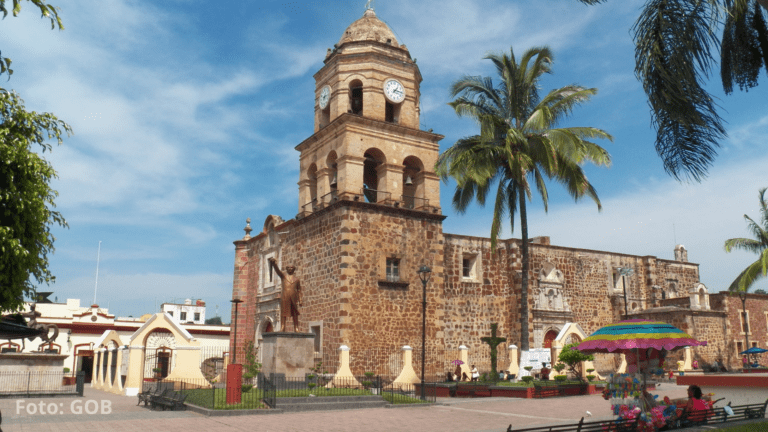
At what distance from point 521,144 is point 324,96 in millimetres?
8134

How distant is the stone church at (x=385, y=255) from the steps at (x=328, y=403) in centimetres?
469

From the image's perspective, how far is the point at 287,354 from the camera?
16812 millimetres

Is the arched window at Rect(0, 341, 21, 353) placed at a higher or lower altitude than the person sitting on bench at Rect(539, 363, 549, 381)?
A: higher

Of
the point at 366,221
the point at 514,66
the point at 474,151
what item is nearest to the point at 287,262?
the point at 366,221

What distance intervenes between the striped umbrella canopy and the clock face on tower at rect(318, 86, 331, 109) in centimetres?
1571

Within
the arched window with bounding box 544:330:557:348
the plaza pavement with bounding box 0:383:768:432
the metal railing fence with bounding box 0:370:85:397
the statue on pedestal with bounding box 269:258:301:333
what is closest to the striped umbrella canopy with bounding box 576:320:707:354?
the plaza pavement with bounding box 0:383:768:432

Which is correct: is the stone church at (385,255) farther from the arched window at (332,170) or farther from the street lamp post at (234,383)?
the street lamp post at (234,383)

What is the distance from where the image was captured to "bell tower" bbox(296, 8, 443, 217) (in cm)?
2203

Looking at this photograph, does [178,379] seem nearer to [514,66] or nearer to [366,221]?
[366,221]

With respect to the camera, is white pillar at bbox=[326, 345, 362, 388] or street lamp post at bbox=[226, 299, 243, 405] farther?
white pillar at bbox=[326, 345, 362, 388]

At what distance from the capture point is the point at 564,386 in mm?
18797

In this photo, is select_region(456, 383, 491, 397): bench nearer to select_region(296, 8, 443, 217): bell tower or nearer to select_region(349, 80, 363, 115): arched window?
select_region(296, 8, 443, 217): bell tower

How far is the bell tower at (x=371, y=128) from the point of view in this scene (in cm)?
2203

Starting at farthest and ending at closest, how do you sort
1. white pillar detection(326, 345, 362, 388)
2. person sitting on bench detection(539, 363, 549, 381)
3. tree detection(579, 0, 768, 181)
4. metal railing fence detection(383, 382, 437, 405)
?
person sitting on bench detection(539, 363, 549, 381), white pillar detection(326, 345, 362, 388), metal railing fence detection(383, 382, 437, 405), tree detection(579, 0, 768, 181)
